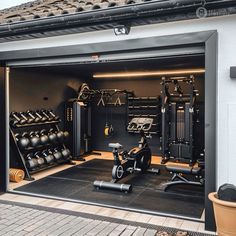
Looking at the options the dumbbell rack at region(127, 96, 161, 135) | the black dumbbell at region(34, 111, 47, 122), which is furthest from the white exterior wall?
the dumbbell rack at region(127, 96, 161, 135)

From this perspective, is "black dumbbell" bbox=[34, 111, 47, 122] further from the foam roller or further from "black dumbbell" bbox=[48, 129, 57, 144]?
the foam roller

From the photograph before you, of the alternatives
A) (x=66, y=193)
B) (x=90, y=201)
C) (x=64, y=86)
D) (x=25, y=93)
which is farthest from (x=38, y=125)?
(x=90, y=201)

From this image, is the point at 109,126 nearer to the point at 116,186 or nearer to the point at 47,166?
A: the point at 47,166

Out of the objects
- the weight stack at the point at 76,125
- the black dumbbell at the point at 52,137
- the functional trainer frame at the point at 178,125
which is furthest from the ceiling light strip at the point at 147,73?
the black dumbbell at the point at 52,137

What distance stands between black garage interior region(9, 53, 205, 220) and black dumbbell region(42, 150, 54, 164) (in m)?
0.02

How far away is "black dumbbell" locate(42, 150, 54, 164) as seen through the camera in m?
6.63

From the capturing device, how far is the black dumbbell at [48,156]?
6631 millimetres

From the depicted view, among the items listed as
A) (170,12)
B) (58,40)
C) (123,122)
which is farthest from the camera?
(123,122)

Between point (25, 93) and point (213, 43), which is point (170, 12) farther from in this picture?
point (25, 93)

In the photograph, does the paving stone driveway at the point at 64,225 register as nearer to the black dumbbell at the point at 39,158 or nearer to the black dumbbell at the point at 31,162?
the black dumbbell at the point at 31,162

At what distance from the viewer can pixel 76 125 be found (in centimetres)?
798

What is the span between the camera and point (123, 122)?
907 cm

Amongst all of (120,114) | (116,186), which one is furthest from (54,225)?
(120,114)

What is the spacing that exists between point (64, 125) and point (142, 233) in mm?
5261
